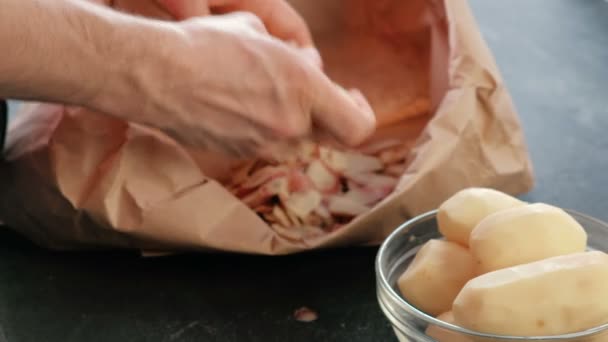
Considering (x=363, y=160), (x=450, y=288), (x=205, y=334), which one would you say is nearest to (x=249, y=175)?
(x=363, y=160)

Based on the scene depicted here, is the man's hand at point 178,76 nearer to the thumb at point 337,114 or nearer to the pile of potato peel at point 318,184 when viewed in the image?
the thumb at point 337,114

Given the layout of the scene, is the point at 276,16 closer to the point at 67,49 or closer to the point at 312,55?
the point at 312,55

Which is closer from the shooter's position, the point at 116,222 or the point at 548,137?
the point at 116,222

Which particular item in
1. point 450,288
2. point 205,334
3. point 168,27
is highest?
point 168,27

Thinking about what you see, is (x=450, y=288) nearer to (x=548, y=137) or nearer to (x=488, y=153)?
(x=488, y=153)

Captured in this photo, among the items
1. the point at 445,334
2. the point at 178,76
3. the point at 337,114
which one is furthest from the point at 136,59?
the point at 445,334

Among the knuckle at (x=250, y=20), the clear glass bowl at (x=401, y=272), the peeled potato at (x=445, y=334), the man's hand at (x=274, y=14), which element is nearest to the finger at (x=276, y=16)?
the man's hand at (x=274, y=14)

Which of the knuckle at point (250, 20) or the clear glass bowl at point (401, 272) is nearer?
the clear glass bowl at point (401, 272)
